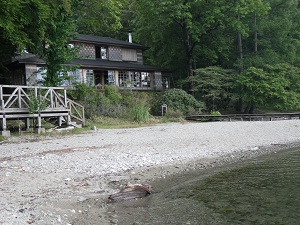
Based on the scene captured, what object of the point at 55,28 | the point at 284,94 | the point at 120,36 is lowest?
the point at 284,94

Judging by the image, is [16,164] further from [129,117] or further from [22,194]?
[129,117]

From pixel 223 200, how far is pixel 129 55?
100 ft

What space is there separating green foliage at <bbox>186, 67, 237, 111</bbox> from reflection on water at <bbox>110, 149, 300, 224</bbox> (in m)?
20.7

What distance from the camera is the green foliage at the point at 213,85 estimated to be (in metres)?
29.3

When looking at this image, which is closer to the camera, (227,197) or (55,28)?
(227,197)

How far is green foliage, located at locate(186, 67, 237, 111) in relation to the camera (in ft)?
96.0

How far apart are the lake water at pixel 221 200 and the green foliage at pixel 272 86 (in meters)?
20.3

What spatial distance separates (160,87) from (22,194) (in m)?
29.6

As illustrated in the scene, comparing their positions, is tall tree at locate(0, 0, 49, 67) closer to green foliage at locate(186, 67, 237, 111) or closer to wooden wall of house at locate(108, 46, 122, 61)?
wooden wall of house at locate(108, 46, 122, 61)

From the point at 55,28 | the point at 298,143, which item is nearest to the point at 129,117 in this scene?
the point at 55,28

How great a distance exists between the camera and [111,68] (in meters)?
30.7

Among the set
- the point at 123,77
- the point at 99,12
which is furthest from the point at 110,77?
the point at 99,12

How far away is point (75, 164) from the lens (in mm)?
8500

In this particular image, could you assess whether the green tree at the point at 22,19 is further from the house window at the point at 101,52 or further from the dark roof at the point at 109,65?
the house window at the point at 101,52
